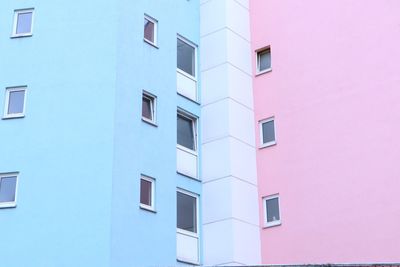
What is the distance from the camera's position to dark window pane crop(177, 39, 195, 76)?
65.7 ft

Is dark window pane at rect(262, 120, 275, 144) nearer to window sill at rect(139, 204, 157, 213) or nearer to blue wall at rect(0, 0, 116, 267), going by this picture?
window sill at rect(139, 204, 157, 213)

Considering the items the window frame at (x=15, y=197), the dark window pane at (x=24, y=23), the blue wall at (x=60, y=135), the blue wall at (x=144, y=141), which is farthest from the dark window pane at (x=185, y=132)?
the dark window pane at (x=24, y=23)

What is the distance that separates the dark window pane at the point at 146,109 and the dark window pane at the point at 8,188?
367cm

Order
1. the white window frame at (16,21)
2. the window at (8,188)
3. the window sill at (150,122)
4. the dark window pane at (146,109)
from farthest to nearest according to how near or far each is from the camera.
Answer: the dark window pane at (146,109) → the white window frame at (16,21) → the window sill at (150,122) → the window at (8,188)

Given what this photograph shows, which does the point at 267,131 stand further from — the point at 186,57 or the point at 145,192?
the point at 145,192

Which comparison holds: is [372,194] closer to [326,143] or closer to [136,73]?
[326,143]

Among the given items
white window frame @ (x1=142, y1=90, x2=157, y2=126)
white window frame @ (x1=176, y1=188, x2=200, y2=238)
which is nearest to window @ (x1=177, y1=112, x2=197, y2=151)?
white window frame @ (x1=142, y1=90, x2=157, y2=126)

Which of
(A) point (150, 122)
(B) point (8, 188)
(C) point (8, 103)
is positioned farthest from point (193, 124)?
(B) point (8, 188)

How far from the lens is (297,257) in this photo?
17781mm

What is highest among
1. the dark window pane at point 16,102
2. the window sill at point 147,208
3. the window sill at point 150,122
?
the dark window pane at point 16,102

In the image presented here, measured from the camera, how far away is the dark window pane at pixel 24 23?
1809 cm

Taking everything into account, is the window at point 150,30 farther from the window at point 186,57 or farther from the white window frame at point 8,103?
the white window frame at point 8,103

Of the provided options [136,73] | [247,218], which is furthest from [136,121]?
[247,218]

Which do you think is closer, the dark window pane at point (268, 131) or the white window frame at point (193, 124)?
the white window frame at point (193, 124)
